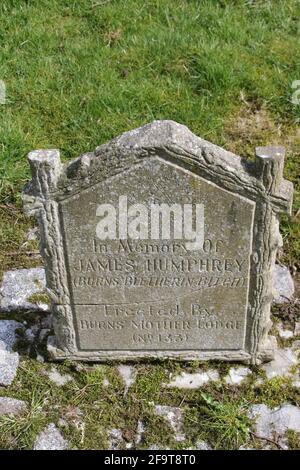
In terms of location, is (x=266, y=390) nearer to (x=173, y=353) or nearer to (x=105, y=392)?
(x=173, y=353)

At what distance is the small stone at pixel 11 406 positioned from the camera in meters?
3.89

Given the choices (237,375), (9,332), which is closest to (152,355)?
(237,375)

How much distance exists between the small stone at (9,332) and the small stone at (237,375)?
1.33 metres

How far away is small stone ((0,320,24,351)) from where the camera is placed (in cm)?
426

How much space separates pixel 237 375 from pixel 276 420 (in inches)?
14.6

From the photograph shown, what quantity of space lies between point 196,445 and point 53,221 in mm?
1433

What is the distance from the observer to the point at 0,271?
4.79 m

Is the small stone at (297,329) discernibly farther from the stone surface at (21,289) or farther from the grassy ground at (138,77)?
the stone surface at (21,289)

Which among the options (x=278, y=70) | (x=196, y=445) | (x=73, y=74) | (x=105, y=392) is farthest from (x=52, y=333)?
(x=278, y=70)

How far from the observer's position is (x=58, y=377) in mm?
4102

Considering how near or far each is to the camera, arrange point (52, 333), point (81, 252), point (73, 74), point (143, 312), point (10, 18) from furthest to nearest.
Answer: point (10, 18)
point (73, 74)
point (52, 333)
point (143, 312)
point (81, 252)

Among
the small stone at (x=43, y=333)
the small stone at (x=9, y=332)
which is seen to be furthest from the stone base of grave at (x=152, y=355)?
the small stone at (x=9, y=332)

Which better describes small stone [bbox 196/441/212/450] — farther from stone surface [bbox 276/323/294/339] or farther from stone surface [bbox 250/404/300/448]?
stone surface [bbox 276/323/294/339]

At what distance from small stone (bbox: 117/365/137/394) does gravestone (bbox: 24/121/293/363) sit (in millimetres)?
65
